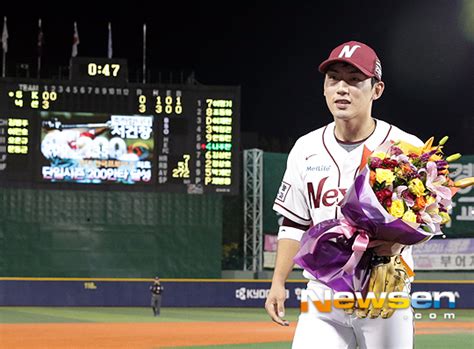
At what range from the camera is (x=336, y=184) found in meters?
4.57

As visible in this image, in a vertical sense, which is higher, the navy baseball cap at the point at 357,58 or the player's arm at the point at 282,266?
the navy baseball cap at the point at 357,58

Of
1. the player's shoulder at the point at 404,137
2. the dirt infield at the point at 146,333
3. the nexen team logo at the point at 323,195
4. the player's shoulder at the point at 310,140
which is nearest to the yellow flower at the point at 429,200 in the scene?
the player's shoulder at the point at 404,137

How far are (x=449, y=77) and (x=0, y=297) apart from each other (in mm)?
26158

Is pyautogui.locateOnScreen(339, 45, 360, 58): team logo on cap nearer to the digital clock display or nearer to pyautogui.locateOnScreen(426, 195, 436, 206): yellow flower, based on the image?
pyautogui.locateOnScreen(426, 195, 436, 206): yellow flower

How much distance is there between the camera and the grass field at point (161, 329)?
54.1 feet

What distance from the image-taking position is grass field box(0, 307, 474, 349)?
54.1 ft

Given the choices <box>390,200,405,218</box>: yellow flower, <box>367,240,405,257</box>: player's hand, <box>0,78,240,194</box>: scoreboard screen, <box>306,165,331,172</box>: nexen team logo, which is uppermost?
<box>0,78,240,194</box>: scoreboard screen

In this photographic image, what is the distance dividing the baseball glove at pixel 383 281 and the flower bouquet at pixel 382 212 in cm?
4

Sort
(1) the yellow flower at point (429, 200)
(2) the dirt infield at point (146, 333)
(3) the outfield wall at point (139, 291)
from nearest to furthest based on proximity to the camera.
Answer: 1. (1) the yellow flower at point (429, 200)
2. (2) the dirt infield at point (146, 333)
3. (3) the outfield wall at point (139, 291)

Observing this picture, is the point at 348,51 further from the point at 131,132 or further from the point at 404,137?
the point at 131,132

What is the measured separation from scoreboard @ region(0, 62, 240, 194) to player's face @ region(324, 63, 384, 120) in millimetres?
24575

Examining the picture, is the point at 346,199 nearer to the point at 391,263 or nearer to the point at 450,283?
the point at 391,263

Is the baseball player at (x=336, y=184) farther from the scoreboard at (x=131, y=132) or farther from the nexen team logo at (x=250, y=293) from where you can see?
the nexen team logo at (x=250, y=293)

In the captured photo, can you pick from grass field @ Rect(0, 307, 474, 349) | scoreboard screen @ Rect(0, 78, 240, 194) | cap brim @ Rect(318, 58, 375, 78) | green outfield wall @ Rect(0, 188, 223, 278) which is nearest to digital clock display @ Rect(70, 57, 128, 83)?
scoreboard screen @ Rect(0, 78, 240, 194)
